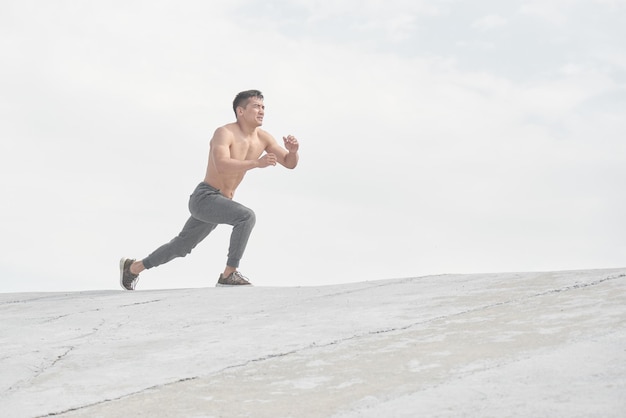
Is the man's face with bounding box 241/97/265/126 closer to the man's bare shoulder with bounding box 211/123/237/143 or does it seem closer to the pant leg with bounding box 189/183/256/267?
the man's bare shoulder with bounding box 211/123/237/143

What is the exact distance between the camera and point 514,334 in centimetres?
313

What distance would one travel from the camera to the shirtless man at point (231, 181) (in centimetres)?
597

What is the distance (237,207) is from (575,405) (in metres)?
3.90

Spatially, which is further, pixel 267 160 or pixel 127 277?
pixel 127 277

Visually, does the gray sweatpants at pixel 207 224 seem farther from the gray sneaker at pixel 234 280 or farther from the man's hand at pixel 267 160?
the man's hand at pixel 267 160

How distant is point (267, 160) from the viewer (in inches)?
224

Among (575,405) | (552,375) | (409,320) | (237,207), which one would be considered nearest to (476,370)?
(552,375)

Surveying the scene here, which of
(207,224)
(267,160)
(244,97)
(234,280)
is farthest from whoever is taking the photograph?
(207,224)

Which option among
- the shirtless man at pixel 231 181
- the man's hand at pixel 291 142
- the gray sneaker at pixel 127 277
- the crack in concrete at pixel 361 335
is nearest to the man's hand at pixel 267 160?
the shirtless man at pixel 231 181

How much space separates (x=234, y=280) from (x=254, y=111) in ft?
3.52

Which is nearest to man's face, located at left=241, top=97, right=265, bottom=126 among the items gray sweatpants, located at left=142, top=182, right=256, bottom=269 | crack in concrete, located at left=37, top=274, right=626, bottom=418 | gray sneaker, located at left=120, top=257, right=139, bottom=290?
gray sweatpants, located at left=142, top=182, right=256, bottom=269

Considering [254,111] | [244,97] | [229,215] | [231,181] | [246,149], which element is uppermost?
[244,97]

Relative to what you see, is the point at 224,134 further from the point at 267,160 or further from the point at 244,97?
the point at 267,160

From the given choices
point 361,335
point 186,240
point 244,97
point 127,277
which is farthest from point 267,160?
point 361,335
